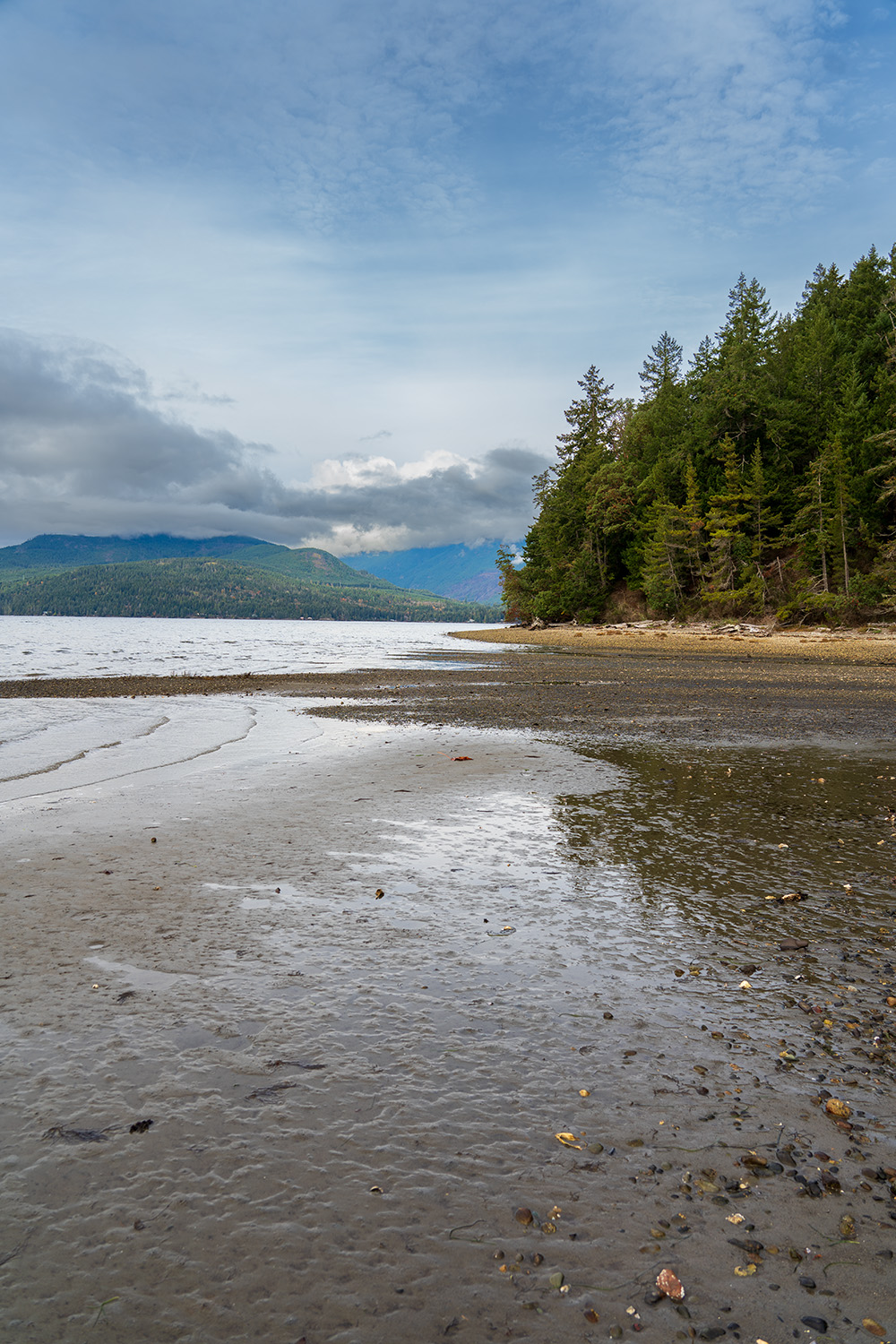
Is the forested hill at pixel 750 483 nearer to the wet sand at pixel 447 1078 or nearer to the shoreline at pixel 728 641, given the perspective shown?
the shoreline at pixel 728 641

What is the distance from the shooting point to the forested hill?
5662 centimetres

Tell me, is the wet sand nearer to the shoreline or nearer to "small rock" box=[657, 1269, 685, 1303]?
"small rock" box=[657, 1269, 685, 1303]

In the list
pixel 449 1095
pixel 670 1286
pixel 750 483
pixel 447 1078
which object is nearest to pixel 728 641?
pixel 750 483

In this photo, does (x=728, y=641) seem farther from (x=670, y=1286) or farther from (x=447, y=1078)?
(x=670, y=1286)

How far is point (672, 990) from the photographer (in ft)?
14.3

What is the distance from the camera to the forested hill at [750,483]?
56.6 metres

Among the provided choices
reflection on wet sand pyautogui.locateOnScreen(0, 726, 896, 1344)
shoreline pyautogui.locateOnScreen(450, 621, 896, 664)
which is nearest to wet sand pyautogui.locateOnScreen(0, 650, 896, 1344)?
reflection on wet sand pyautogui.locateOnScreen(0, 726, 896, 1344)

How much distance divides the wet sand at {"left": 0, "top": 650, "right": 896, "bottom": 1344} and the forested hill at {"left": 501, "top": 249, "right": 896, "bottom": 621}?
5283 centimetres

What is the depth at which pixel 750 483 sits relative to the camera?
6612 centimetres

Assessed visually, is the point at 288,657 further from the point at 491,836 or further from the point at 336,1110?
the point at 336,1110

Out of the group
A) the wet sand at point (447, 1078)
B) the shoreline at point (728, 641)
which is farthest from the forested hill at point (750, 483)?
the wet sand at point (447, 1078)

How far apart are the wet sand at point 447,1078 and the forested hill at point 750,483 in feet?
173

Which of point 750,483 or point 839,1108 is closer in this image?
point 839,1108

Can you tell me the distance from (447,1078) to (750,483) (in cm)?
7136
